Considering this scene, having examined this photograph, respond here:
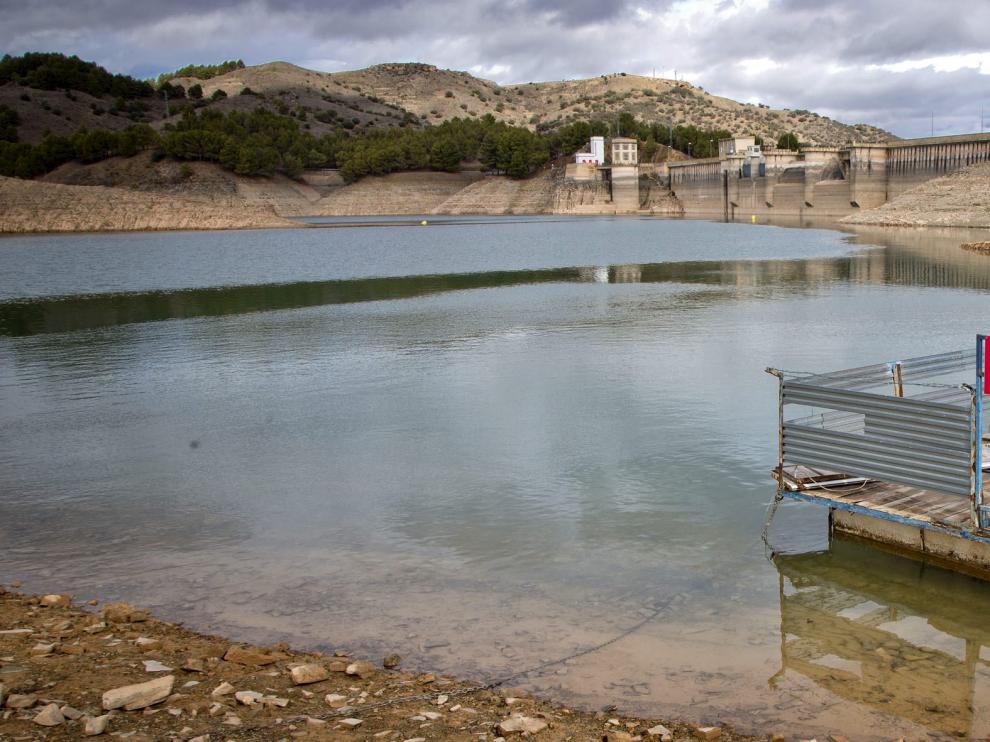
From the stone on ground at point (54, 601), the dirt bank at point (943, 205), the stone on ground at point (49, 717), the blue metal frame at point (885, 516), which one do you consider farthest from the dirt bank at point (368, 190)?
the stone on ground at point (49, 717)

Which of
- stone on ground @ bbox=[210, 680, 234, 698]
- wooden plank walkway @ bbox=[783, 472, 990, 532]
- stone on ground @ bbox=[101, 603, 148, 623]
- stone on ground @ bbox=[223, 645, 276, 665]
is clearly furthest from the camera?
wooden plank walkway @ bbox=[783, 472, 990, 532]

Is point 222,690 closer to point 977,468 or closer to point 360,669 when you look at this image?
point 360,669

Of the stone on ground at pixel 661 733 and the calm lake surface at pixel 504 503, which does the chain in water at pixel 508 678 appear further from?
the stone on ground at pixel 661 733

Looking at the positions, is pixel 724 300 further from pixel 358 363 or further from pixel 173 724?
pixel 173 724

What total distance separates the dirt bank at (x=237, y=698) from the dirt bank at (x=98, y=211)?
10641 cm

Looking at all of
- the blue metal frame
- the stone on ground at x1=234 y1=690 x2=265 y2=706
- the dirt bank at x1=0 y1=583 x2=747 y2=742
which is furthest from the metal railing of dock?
the stone on ground at x1=234 y1=690 x2=265 y2=706

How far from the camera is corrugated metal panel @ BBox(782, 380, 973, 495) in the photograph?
9.22m

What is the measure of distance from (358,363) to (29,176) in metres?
137

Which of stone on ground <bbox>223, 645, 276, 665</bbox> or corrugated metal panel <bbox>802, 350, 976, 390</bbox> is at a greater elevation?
corrugated metal panel <bbox>802, 350, 976, 390</bbox>

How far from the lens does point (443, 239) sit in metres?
85.8

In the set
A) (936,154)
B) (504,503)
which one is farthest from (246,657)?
(936,154)

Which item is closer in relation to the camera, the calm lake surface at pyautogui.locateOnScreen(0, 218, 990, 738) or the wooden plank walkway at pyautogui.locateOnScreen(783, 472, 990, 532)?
the calm lake surface at pyautogui.locateOnScreen(0, 218, 990, 738)

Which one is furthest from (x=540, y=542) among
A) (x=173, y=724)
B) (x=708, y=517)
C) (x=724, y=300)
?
(x=724, y=300)

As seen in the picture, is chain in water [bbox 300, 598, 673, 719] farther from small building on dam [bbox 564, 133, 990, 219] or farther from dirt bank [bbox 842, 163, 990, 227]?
small building on dam [bbox 564, 133, 990, 219]
